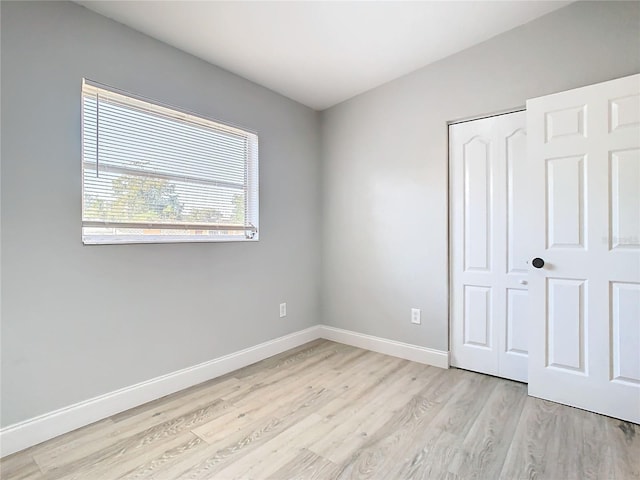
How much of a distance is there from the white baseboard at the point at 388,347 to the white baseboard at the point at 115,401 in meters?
0.73

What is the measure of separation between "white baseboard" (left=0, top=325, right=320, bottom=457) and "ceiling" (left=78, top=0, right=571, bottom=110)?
2.31 metres

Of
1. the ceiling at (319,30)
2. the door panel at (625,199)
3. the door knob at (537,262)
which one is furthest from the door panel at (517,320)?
the ceiling at (319,30)

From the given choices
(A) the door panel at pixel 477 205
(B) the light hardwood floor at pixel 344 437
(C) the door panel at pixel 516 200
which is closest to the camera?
(B) the light hardwood floor at pixel 344 437

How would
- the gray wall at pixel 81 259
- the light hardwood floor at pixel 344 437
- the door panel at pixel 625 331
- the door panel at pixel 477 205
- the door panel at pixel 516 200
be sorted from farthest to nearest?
the door panel at pixel 477 205, the door panel at pixel 516 200, the door panel at pixel 625 331, the gray wall at pixel 81 259, the light hardwood floor at pixel 344 437

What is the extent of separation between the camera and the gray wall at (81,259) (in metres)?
1.68

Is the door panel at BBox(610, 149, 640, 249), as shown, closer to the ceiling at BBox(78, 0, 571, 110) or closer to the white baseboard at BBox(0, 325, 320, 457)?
the ceiling at BBox(78, 0, 571, 110)

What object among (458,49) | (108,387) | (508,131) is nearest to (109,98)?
(108,387)

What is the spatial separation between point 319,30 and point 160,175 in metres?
1.48

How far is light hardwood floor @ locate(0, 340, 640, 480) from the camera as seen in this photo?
153cm

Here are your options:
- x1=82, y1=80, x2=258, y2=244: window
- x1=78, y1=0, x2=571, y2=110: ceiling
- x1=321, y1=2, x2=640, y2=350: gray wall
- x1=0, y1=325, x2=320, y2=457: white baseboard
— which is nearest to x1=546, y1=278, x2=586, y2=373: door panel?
x1=321, y1=2, x2=640, y2=350: gray wall

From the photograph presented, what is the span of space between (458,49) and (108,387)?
3461 millimetres

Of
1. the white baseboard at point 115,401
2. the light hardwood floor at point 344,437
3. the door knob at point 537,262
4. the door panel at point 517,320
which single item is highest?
the door knob at point 537,262

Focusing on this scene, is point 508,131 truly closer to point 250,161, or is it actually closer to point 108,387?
point 250,161

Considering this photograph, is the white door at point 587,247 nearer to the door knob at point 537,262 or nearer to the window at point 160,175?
the door knob at point 537,262
